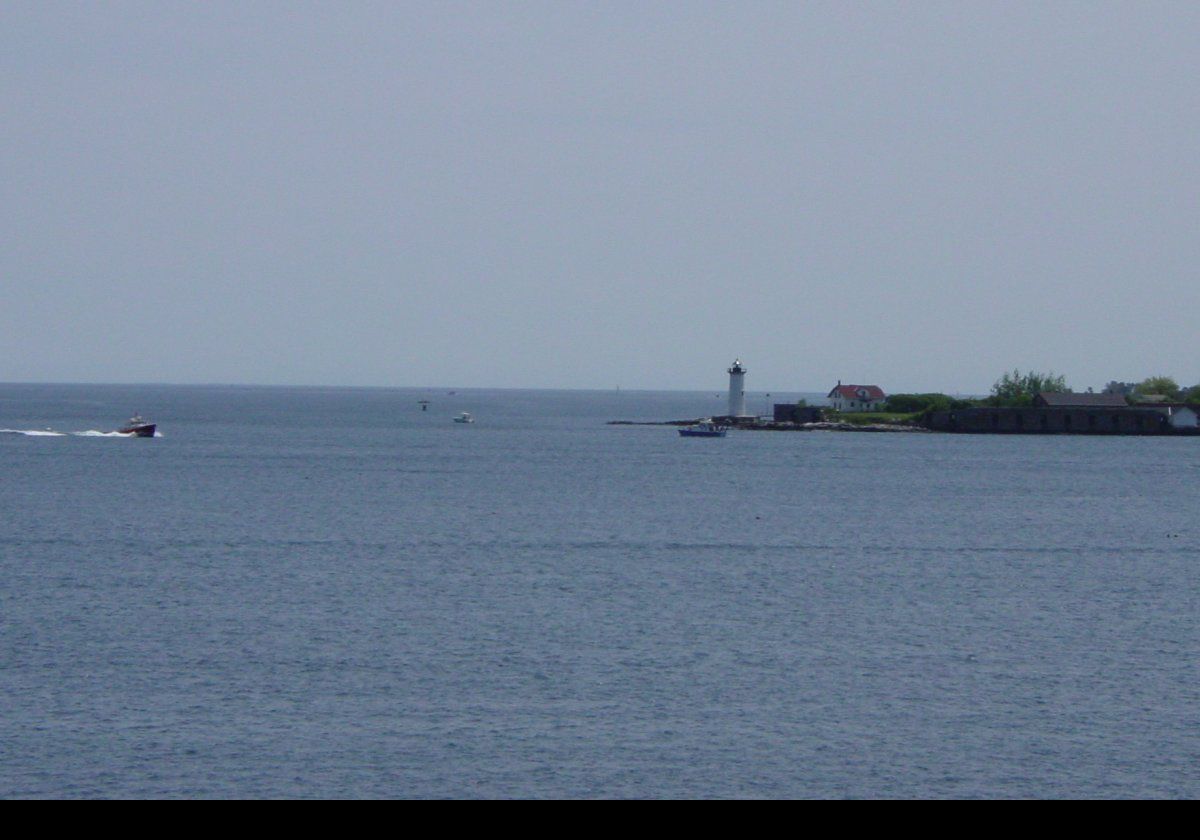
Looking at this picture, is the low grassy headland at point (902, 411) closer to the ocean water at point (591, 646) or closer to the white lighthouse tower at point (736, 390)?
the white lighthouse tower at point (736, 390)

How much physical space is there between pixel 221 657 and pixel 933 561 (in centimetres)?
3217

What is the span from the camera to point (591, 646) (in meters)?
35.2

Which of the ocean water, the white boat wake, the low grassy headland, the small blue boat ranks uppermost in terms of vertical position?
the low grassy headland

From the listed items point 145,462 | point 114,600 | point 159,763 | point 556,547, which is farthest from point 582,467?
point 159,763

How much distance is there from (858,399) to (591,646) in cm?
16529

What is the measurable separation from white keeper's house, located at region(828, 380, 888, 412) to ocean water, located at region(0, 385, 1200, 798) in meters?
111

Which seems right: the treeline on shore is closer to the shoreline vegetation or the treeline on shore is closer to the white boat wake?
the shoreline vegetation

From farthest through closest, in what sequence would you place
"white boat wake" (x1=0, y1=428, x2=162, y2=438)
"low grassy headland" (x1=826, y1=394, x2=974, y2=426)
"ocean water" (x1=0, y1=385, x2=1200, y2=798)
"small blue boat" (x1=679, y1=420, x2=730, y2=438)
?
"low grassy headland" (x1=826, y1=394, x2=974, y2=426)
"small blue boat" (x1=679, y1=420, x2=730, y2=438)
"white boat wake" (x1=0, y1=428, x2=162, y2=438)
"ocean water" (x1=0, y1=385, x2=1200, y2=798)

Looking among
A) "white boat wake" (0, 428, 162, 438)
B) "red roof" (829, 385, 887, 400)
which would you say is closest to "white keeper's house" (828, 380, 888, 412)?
"red roof" (829, 385, 887, 400)

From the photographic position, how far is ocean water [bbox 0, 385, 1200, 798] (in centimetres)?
2402

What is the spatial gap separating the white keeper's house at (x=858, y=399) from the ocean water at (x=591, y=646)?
363ft

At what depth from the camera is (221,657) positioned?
33.0 meters

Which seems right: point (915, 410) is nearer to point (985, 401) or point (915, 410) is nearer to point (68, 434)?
point (985, 401)

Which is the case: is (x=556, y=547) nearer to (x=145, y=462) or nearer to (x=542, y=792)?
(x=542, y=792)
